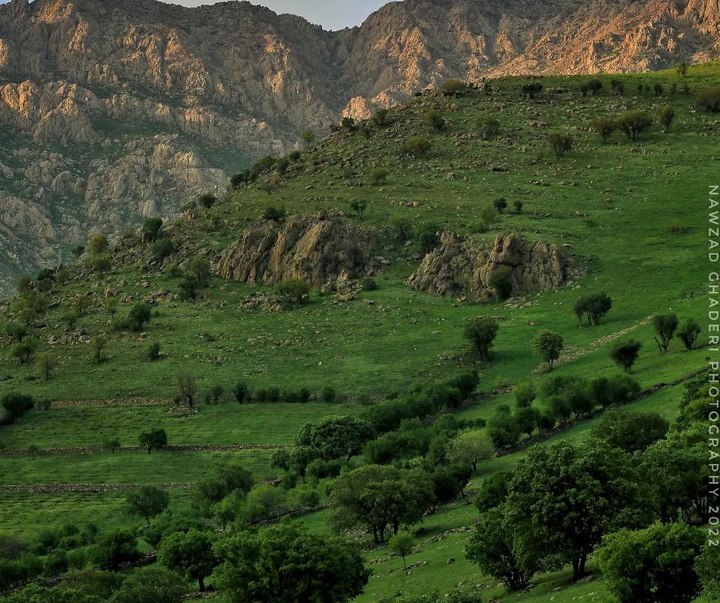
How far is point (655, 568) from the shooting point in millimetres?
36688

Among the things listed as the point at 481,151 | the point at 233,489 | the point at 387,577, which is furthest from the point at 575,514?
the point at 481,151

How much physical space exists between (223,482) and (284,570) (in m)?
40.1

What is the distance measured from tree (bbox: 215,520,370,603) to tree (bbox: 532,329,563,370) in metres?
61.3

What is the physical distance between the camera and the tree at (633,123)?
608ft

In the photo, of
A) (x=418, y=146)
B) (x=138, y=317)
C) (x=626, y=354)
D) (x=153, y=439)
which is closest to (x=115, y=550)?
(x=153, y=439)

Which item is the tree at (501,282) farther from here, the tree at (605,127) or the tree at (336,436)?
the tree at (605,127)

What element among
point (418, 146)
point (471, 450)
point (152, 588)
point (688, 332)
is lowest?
point (471, 450)

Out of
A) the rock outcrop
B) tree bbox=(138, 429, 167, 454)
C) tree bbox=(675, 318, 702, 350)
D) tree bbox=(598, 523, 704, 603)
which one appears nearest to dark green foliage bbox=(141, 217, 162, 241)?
the rock outcrop

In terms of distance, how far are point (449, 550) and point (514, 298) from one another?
265 feet

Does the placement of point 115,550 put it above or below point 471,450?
below

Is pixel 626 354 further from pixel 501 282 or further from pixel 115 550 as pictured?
pixel 115 550

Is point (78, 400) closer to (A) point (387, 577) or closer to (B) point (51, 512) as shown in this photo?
(B) point (51, 512)

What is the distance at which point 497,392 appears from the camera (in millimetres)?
108188

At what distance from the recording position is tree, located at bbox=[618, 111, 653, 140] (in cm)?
18538
